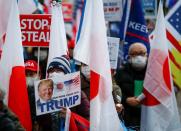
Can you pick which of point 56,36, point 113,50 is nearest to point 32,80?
point 56,36

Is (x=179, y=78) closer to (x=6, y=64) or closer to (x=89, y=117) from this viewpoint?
(x=89, y=117)

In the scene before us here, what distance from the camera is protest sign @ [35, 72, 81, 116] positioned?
20.8 feet

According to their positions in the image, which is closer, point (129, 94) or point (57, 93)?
point (57, 93)

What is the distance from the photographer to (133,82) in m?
7.97

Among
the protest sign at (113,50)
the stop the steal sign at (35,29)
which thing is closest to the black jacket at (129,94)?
the protest sign at (113,50)

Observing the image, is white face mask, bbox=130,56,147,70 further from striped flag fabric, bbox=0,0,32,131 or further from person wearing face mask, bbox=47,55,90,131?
striped flag fabric, bbox=0,0,32,131

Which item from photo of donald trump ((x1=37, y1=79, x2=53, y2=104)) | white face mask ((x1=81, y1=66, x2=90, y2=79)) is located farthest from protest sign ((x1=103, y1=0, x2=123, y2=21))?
photo of donald trump ((x1=37, y1=79, x2=53, y2=104))

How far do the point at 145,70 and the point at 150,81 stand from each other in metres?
0.35

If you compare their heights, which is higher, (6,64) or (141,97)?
(6,64)

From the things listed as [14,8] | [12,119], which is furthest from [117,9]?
[12,119]

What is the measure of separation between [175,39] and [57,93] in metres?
3.44

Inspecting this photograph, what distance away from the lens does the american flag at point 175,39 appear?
904 cm

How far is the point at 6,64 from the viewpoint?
22.5 feet

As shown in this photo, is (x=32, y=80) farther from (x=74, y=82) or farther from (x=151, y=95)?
(x=151, y=95)
